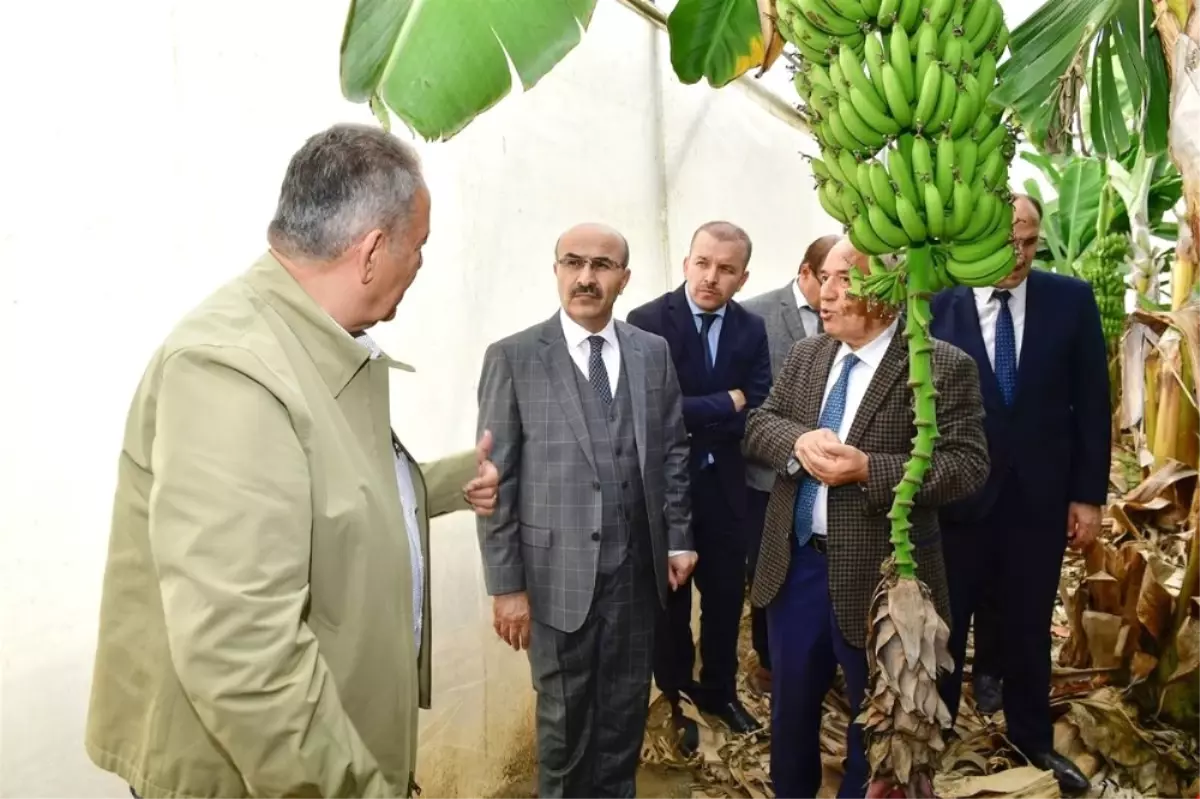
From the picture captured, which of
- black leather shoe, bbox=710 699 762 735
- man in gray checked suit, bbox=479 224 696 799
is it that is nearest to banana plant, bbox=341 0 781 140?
man in gray checked suit, bbox=479 224 696 799

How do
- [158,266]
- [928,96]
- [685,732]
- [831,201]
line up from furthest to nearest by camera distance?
[685,732], [158,266], [831,201], [928,96]

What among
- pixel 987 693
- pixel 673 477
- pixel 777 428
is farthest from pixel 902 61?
pixel 987 693

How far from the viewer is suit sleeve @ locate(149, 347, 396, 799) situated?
917mm

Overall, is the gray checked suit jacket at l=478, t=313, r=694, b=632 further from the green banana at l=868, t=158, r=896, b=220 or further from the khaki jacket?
the green banana at l=868, t=158, r=896, b=220

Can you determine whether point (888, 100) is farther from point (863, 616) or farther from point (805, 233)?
point (805, 233)

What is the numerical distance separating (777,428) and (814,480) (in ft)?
0.44

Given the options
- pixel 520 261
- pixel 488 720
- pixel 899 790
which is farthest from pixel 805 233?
pixel 899 790

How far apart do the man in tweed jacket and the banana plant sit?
0.74 metres

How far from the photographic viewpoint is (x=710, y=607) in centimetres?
296

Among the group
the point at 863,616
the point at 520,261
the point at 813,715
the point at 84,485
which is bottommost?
the point at 813,715

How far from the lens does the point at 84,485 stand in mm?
1550

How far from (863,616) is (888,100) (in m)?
1.13

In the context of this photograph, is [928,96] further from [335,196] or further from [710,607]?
[710,607]

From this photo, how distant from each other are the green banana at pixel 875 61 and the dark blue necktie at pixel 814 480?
900 millimetres
